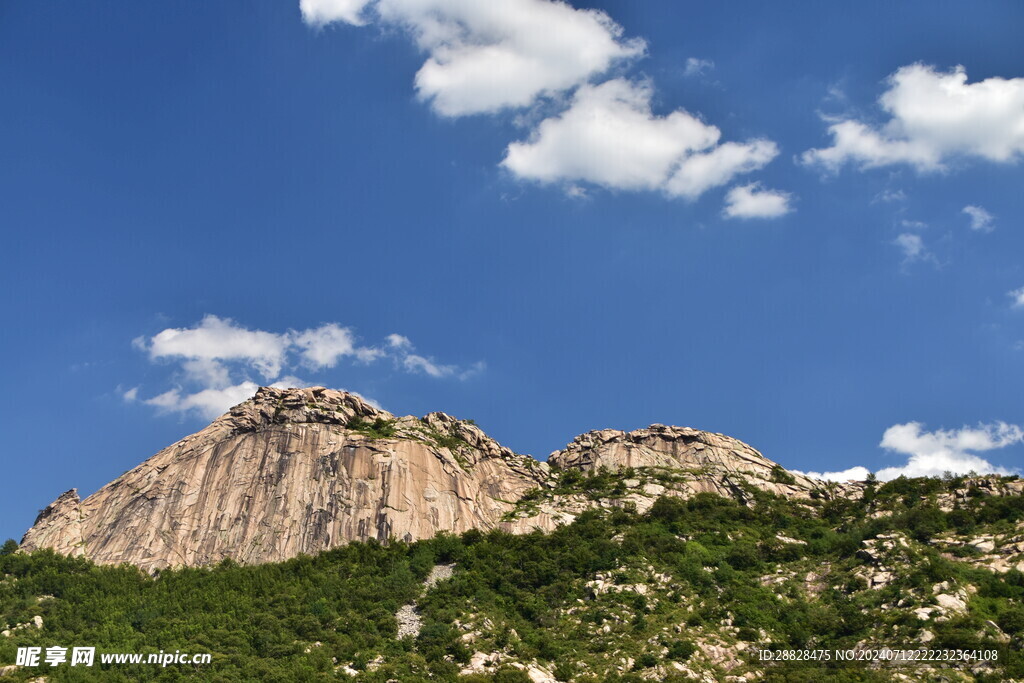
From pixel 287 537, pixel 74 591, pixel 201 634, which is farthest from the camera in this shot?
pixel 287 537

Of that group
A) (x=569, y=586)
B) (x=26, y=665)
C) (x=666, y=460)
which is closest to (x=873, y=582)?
→ (x=569, y=586)

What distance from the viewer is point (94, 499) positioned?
139 metres

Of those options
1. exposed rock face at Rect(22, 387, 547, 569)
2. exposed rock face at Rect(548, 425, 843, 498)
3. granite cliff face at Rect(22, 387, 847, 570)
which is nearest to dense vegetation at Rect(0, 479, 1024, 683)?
exposed rock face at Rect(22, 387, 547, 569)

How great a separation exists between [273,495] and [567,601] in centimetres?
4734

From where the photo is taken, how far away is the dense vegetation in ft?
313

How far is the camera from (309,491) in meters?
134

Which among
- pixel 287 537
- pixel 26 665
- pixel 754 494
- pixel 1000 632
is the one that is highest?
pixel 754 494

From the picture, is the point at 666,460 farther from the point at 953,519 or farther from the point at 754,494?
the point at 953,519

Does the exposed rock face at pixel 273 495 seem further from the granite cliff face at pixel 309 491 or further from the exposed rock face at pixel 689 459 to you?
the exposed rock face at pixel 689 459

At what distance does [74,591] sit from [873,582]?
9559cm

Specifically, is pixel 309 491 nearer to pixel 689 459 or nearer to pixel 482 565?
pixel 482 565

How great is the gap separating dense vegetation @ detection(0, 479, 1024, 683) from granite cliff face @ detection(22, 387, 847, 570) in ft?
16.3

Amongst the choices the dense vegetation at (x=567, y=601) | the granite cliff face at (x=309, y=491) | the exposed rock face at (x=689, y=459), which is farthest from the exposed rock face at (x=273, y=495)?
the exposed rock face at (x=689, y=459)

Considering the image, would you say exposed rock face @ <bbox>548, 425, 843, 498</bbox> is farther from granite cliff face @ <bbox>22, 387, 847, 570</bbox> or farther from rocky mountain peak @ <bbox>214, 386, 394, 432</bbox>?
rocky mountain peak @ <bbox>214, 386, 394, 432</bbox>
